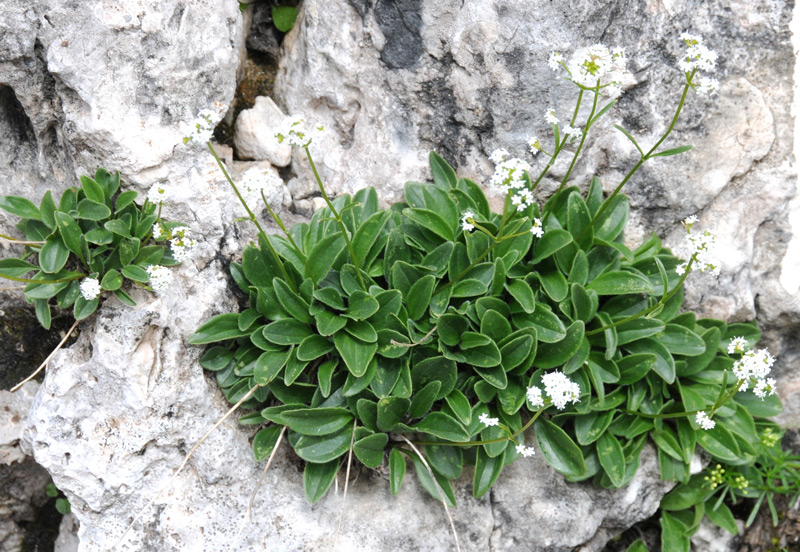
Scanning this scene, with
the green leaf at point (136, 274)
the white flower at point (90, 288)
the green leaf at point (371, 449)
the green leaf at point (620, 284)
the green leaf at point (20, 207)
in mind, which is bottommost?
the green leaf at point (371, 449)

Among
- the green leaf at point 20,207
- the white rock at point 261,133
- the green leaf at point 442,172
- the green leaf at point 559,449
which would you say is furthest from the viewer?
the white rock at point 261,133

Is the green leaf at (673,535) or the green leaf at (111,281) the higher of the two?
the green leaf at (111,281)

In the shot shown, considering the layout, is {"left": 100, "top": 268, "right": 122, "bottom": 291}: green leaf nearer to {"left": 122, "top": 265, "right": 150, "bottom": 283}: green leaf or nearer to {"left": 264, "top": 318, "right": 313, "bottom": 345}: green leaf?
{"left": 122, "top": 265, "right": 150, "bottom": 283}: green leaf

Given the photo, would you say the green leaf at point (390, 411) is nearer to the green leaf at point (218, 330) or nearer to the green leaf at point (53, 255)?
the green leaf at point (218, 330)

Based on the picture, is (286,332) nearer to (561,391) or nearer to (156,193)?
(156,193)

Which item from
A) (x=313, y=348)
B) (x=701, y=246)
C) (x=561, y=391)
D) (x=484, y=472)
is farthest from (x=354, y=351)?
(x=701, y=246)

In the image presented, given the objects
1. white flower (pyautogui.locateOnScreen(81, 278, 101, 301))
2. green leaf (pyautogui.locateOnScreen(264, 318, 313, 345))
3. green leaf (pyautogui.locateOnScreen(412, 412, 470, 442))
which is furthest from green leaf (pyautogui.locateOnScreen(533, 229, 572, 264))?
white flower (pyautogui.locateOnScreen(81, 278, 101, 301))

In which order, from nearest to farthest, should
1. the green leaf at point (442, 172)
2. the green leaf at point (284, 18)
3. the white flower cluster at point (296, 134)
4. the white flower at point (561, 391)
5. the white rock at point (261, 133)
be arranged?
the white flower cluster at point (296, 134)
the white flower at point (561, 391)
the green leaf at point (442, 172)
the white rock at point (261, 133)
the green leaf at point (284, 18)

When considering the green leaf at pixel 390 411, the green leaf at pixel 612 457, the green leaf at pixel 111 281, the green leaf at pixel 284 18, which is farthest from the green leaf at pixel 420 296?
the green leaf at pixel 284 18
